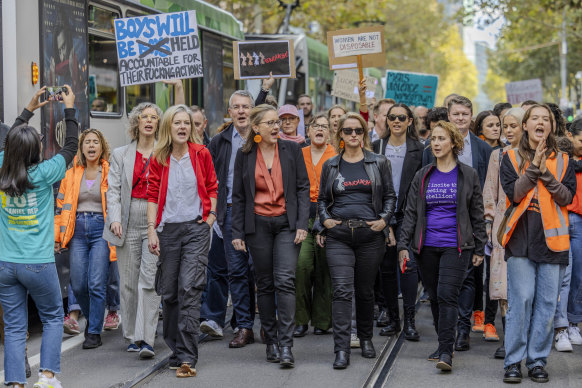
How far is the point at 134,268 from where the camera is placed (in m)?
7.68

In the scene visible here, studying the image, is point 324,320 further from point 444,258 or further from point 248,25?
point 248,25

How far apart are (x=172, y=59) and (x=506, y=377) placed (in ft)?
15.6

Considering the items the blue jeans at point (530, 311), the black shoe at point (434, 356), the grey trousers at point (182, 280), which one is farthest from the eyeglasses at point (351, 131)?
the black shoe at point (434, 356)

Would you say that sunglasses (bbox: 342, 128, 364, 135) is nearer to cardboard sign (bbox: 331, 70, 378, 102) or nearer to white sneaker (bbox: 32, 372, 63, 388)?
white sneaker (bbox: 32, 372, 63, 388)

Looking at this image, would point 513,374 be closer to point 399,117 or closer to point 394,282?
point 394,282

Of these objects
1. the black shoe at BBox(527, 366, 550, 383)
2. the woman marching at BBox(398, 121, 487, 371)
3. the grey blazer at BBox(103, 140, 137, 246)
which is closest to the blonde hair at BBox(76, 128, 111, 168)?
the grey blazer at BBox(103, 140, 137, 246)

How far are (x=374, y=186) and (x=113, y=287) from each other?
9.59ft

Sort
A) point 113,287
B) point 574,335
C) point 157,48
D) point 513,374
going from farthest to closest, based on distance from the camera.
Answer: point 157,48
point 113,287
point 574,335
point 513,374

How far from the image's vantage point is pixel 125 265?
769cm

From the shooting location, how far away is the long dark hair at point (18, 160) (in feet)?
19.2

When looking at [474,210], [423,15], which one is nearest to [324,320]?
[474,210]

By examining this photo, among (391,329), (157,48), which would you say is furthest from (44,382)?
(157,48)

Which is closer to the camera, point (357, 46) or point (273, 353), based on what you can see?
point (273, 353)

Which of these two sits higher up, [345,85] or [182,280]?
[345,85]
